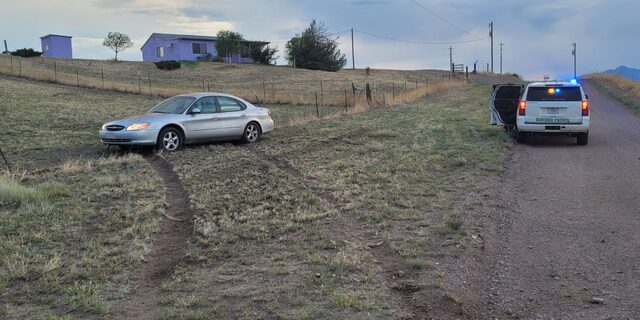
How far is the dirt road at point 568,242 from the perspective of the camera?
4355 mm

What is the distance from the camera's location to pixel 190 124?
42.8 feet

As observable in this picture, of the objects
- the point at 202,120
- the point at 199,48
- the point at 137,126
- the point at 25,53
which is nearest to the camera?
the point at 137,126

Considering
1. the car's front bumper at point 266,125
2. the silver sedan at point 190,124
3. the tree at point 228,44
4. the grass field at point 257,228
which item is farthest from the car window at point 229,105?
the tree at point 228,44

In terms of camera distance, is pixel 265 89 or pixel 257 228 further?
pixel 265 89

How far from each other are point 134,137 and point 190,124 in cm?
136

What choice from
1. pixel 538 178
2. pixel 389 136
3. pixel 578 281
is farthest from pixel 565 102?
pixel 578 281

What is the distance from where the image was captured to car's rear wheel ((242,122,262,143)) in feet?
47.2

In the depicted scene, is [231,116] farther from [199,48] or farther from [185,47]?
[199,48]

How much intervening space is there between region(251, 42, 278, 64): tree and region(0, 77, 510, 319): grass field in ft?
211

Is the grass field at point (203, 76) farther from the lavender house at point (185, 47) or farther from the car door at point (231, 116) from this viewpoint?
the car door at point (231, 116)

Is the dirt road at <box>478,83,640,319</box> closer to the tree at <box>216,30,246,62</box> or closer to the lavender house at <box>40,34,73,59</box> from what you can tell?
the tree at <box>216,30,246,62</box>

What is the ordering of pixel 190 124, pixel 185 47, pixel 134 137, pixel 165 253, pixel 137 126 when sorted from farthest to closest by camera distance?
1. pixel 185 47
2. pixel 190 124
3. pixel 137 126
4. pixel 134 137
5. pixel 165 253

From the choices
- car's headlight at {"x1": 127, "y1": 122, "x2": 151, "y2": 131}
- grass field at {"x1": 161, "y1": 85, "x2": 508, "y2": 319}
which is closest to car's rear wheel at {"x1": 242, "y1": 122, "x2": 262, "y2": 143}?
grass field at {"x1": 161, "y1": 85, "x2": 508, "y2": 319}

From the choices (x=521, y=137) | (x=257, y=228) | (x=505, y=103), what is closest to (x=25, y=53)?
(x=505, y=103)
